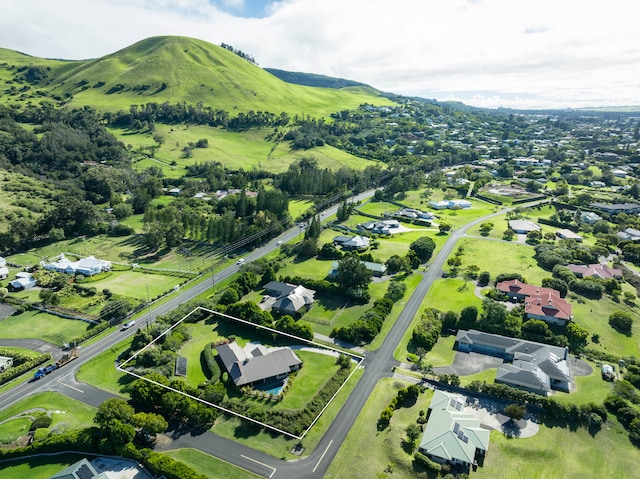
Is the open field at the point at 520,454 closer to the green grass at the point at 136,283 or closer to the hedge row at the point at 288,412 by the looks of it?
the hedge row at the point at 288,412

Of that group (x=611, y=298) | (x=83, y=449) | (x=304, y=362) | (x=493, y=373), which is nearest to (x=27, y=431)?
(x=83, y=449)

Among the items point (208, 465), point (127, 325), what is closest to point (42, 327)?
point (127, 325)

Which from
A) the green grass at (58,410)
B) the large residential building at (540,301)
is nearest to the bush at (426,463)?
the large residential building at (540,301)

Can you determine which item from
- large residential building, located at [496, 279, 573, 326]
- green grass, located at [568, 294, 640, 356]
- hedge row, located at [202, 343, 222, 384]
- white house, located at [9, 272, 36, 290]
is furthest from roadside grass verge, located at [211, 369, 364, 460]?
white house, located at [9, 272, 36, 290]

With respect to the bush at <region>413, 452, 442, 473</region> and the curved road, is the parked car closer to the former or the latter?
the curved road

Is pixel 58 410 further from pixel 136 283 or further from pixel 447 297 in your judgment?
pixel 447 297

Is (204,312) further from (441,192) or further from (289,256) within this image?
(441,192)
